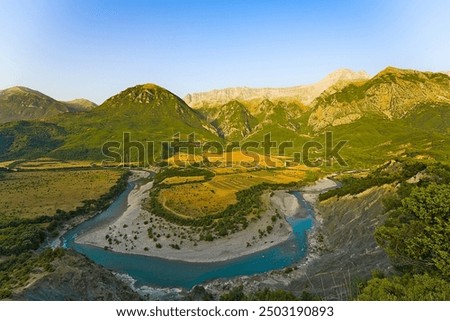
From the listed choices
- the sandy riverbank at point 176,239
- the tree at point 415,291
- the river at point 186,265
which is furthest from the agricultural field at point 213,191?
the tree at point 415,291

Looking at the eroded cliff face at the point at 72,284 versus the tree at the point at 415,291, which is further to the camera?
the eroded cliff face at the point at 72,284

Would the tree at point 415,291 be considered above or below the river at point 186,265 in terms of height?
above

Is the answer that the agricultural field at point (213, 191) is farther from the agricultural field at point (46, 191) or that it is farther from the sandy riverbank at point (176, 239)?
the agricultural field at point (46, 191)

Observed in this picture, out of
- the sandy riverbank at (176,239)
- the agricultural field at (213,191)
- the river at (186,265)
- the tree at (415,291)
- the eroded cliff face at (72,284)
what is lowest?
the river at (186,265)

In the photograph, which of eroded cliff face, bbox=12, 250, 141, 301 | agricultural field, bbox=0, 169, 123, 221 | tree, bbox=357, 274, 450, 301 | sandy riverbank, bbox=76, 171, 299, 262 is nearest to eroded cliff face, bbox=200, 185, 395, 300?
sandy riverbank, bbox=76, 171, 299, 262

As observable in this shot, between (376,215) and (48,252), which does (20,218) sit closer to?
(48,252)

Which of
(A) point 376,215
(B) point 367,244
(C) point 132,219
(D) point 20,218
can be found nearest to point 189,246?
(C) point 132,219
